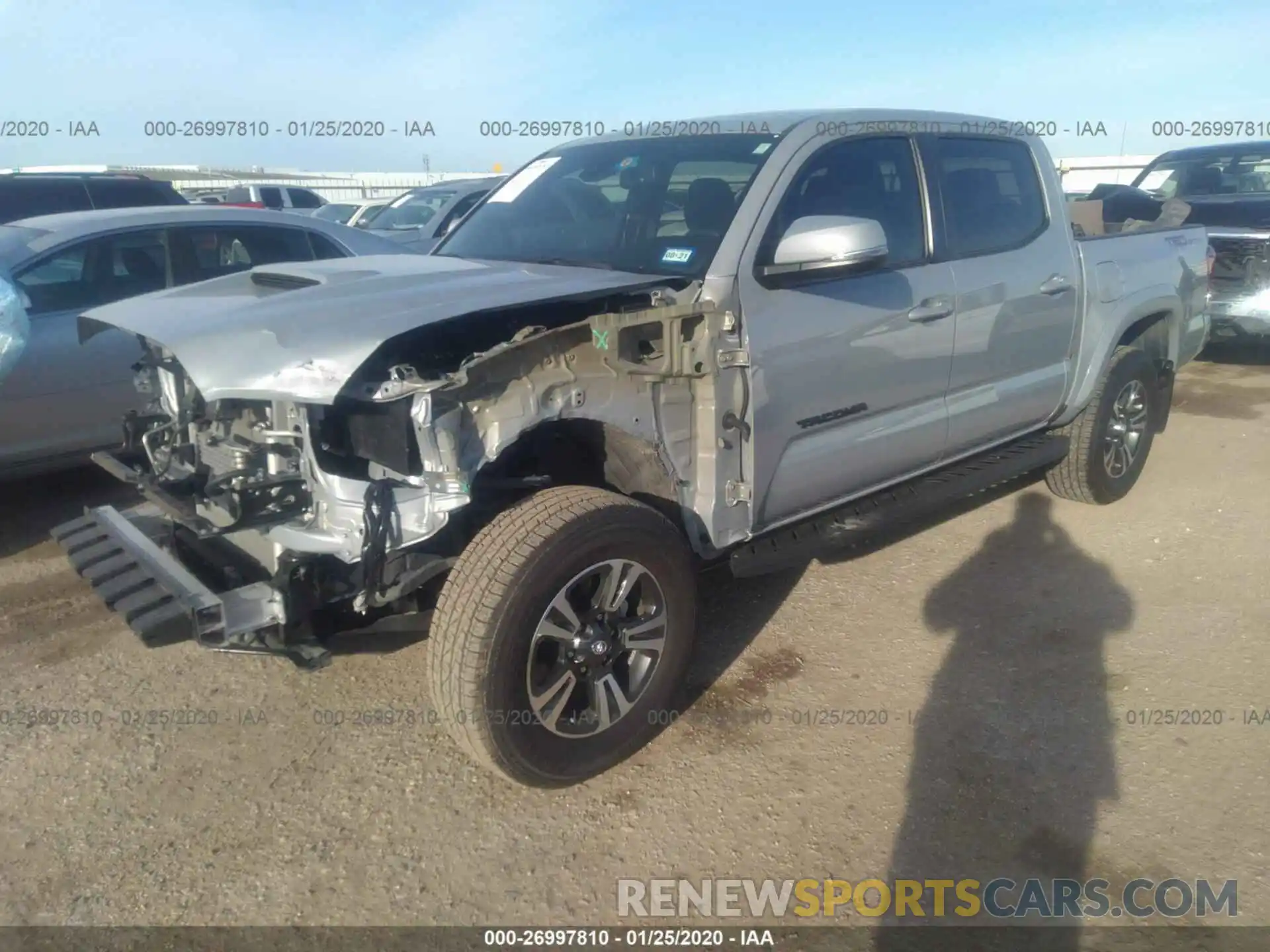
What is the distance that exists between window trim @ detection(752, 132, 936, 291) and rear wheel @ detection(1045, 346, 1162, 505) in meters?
1.68

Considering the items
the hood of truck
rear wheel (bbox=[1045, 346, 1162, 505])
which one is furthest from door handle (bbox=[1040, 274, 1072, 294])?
Answer: the hood of truck

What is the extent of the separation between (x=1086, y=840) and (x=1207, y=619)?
1776 millimetres

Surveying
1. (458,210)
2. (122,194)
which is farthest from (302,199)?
(122,194)

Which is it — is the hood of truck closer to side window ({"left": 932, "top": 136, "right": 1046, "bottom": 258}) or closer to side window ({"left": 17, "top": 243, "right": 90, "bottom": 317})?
side window ({"left": 932, "top": 136, "right": 1046, "bottom": 258})

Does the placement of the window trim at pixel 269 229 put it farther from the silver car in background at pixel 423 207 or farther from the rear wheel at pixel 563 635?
the silver car in background at pixel 423 207

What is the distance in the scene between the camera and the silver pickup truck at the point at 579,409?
2672 mm

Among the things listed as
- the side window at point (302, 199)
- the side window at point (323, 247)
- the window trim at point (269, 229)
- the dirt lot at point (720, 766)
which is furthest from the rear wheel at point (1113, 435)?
the side window at point (302, 199)

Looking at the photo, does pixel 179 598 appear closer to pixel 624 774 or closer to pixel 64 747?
pixel 64 747

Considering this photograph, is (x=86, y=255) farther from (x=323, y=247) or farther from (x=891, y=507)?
(x=891, y=507)

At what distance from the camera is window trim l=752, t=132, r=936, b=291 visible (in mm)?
3230

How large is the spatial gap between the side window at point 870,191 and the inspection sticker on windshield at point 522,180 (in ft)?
A: 4.03

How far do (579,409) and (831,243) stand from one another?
944 millimetres

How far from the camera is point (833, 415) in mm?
3508

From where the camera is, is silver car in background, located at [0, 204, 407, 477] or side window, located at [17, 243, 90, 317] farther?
side window, located at [17, 243, 90, 317]
